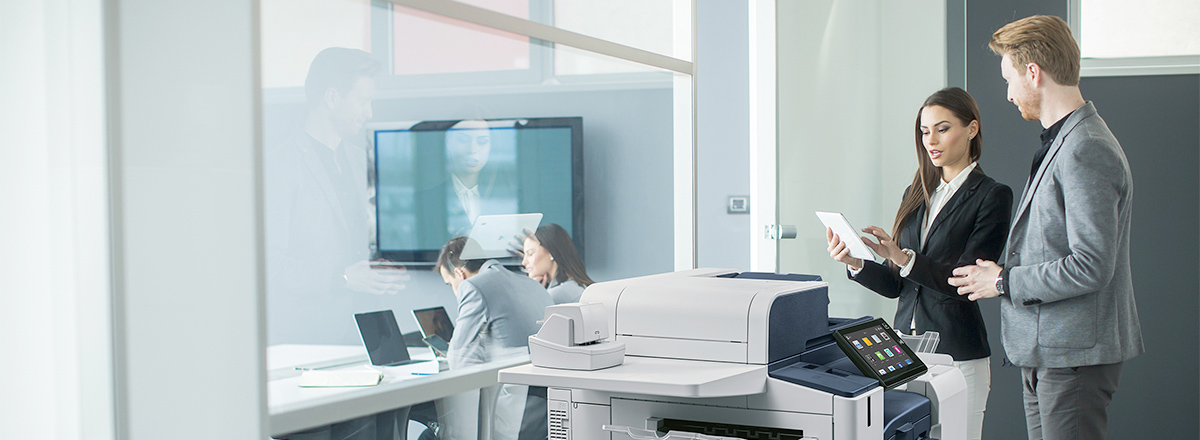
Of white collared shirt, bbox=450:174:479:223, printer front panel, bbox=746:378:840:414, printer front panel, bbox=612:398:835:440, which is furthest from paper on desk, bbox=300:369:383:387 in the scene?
printer front panel, bbox=746:378:840:414

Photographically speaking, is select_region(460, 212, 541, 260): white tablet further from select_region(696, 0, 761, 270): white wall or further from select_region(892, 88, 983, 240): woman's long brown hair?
select_region(696, 0, 761, 270): white wall

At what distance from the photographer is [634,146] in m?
3.04

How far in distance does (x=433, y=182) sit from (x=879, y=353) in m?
1.25

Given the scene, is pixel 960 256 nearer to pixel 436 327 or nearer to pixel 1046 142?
pixel 1046 142

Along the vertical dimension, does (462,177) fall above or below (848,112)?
below

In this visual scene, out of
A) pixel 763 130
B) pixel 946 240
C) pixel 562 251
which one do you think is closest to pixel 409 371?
pixel 562 251

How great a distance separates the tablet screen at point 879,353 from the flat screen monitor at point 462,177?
45.4 inches

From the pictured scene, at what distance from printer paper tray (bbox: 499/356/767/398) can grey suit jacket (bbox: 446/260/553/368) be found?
0.82m

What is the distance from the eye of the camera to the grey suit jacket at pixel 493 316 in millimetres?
2319

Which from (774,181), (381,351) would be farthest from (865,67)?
(381,351)

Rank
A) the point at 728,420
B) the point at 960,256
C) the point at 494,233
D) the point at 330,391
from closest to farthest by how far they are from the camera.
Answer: the point at 728,420, the point at 330,391, the point at 960,256, the point at 494,233

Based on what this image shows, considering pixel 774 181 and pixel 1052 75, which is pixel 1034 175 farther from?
pixel 774 181

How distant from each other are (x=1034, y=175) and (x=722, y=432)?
1369 millimetres

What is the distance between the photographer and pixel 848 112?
304cm
